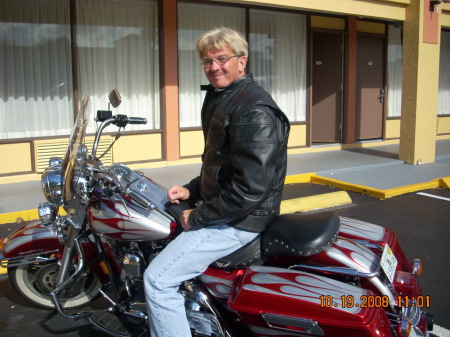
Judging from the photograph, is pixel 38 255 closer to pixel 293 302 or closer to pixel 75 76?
pixel 293 302

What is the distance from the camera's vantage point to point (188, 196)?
2912 millimetres

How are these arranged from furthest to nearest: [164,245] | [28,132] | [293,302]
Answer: [28,132] < [164,245] < [293,302]

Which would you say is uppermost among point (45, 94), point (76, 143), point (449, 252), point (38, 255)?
point (45, 94)

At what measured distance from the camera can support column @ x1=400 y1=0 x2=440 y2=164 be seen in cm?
897

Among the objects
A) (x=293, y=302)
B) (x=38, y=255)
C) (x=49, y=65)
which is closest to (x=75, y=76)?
(x=49, y=65)

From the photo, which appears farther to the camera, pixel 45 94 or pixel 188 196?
pixel 45 94

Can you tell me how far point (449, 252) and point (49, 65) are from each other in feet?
21.3

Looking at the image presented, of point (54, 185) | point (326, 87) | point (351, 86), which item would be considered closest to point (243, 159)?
point (54, 185)

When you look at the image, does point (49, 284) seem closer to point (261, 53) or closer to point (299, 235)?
point (299, 235)

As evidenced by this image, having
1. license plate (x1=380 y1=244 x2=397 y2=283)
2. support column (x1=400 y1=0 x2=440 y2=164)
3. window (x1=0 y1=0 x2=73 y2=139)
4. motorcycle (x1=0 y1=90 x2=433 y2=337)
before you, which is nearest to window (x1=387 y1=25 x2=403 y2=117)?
support column (x1=400 y1=0 x2=440 y2=164)

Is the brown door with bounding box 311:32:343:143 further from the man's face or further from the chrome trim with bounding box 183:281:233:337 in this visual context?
the chrome trim with bounding box 183:281:233:337

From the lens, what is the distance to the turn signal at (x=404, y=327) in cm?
223

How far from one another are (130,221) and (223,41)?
1094 millimetres

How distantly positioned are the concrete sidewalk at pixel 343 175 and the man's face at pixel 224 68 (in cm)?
410
